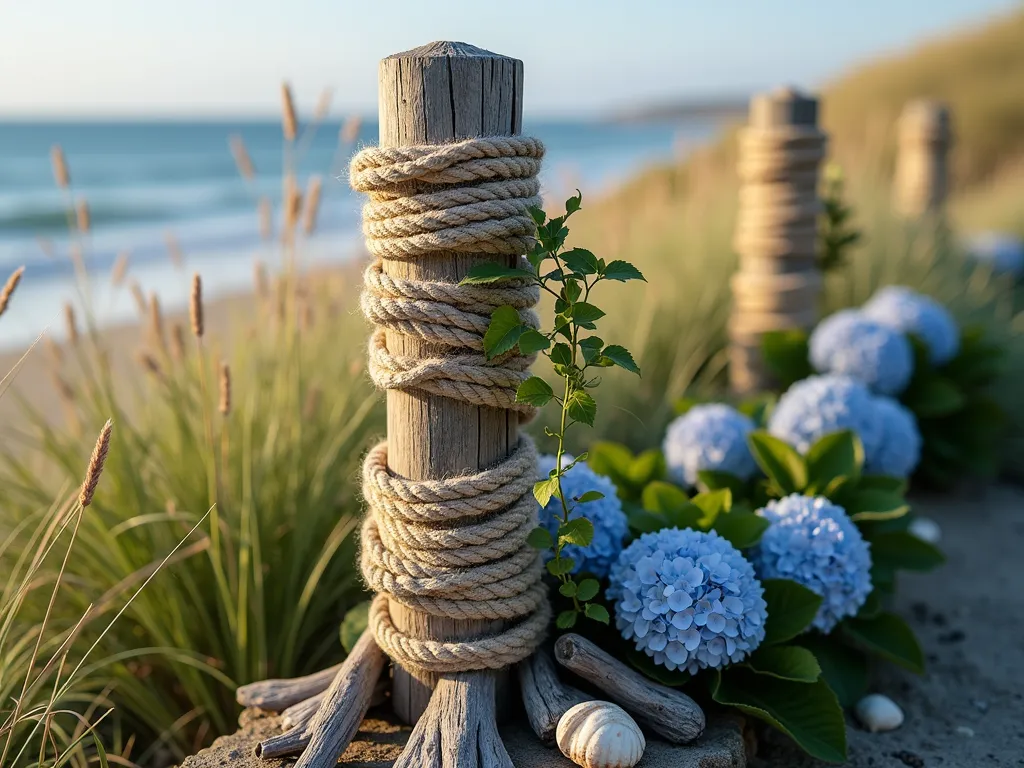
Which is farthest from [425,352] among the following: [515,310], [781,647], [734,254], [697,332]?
[734,254]

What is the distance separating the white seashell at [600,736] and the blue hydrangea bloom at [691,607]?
183mm

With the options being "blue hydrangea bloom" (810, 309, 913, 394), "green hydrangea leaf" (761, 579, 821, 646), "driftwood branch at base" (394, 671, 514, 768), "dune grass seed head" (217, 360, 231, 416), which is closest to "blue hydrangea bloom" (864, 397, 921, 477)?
"blue hydrangea bloom" (810, 309, 913, 394)

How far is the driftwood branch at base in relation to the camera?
138 cm

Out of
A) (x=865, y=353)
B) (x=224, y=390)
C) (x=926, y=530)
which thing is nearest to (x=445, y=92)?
(x=224, y=390)

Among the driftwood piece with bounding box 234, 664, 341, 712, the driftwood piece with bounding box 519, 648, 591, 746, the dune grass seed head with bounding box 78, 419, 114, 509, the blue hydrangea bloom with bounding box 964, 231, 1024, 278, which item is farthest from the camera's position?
the blue hydrangea bloom with bounding box 964, 231, 1024, 278

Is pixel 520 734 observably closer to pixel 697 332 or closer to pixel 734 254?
pixel 697 332

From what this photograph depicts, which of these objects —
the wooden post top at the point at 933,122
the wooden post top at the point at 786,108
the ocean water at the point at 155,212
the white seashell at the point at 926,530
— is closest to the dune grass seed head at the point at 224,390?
the ocean water at the point at 155,212

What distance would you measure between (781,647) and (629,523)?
40 centimetres

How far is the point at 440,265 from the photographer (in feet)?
4.70

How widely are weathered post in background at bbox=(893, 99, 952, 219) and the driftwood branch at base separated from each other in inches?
211

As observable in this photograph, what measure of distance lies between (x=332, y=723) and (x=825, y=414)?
5.72ft

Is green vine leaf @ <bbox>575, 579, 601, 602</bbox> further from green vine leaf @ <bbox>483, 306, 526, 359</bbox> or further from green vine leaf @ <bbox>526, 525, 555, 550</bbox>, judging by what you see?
green vine leaf @ <bbox>483, 306, 526, 359</bbox>

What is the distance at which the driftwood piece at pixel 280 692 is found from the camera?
1592 mm

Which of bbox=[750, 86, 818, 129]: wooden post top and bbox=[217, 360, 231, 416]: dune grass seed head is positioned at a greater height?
bbox=[750, 86, 818, 129]: wooden post top
